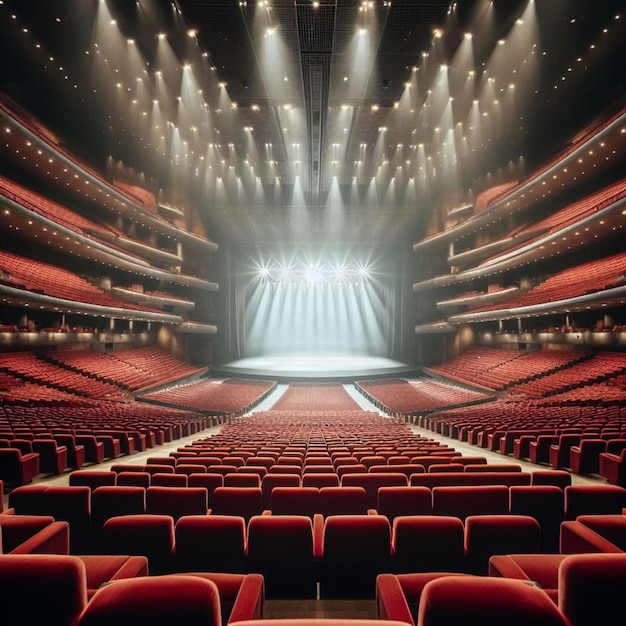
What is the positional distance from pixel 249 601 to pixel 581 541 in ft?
6.02

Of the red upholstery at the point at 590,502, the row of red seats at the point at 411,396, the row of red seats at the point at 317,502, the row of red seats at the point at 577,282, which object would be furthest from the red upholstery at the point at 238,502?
the row of red seats at the point at 577,282

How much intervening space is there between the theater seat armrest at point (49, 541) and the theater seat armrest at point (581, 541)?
2.92 m

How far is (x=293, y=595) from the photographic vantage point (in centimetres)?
198

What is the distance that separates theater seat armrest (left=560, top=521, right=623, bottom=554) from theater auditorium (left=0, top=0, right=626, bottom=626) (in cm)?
2

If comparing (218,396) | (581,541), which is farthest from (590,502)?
(218,396)

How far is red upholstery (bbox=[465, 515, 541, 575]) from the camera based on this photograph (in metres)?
1.95

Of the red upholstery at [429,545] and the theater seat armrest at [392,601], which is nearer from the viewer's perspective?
the theater seat armrest at [392,601]

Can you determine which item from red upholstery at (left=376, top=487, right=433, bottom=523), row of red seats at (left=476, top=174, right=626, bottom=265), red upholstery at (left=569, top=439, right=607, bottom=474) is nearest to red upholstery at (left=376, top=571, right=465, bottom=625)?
red upholstery at (left=376, top=487, right=433, bottom=523)

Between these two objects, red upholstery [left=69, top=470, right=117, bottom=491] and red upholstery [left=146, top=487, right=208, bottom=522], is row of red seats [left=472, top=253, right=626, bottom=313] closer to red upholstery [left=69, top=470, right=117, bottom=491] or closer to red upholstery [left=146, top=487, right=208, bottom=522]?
red upholstery [left=146, top=487, right=208, bottom=522]

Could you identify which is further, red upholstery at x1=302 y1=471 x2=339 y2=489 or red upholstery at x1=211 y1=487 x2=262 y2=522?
red upholstery at x1=302 y1=471 x2=339 y2=489

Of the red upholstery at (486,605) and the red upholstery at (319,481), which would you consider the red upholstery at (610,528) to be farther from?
the red upholstery at (319,481)

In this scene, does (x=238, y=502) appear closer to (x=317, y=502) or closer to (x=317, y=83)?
(x=317, y=502)

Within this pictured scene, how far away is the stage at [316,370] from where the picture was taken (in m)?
21.2

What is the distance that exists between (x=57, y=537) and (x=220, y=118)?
17.9 meters
